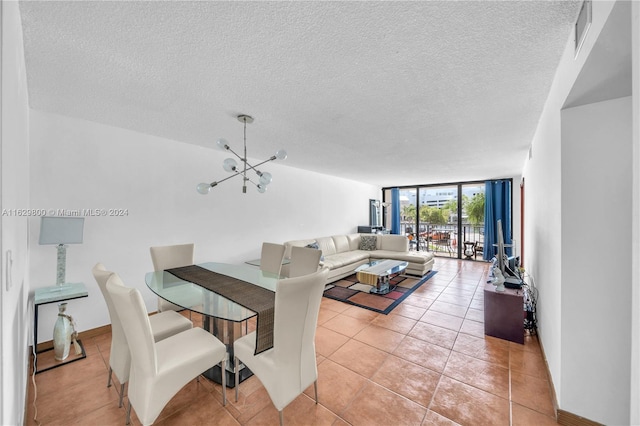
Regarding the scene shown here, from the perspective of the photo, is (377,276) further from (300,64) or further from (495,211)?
(495,211)

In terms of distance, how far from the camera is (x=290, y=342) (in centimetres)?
163

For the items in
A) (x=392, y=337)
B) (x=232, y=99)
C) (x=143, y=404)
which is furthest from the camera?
(x=392, y=337)

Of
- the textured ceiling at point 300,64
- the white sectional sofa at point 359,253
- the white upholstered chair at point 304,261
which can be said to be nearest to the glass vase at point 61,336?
the textured ceiling at point 300,64

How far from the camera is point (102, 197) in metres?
2.96

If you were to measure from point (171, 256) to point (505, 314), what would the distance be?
3939 mm

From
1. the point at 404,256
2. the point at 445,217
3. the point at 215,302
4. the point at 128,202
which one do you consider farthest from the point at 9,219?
the point at 445,217

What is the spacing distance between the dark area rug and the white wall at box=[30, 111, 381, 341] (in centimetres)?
164

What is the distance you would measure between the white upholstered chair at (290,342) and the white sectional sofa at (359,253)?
9.66 feet

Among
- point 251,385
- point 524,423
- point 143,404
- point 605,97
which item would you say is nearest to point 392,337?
point 524,423

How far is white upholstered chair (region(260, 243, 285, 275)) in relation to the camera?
3212 mm

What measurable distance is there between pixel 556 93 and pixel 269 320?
8.55 ft

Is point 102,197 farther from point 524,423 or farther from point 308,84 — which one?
point 524,423

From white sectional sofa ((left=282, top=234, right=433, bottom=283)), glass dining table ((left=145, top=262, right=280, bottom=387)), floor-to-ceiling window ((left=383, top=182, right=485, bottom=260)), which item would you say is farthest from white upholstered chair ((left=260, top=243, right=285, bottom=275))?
floor-to-ceiling window ((left=383, top=182, right=485, bottom=260))

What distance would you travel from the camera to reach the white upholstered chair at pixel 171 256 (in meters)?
3.02
